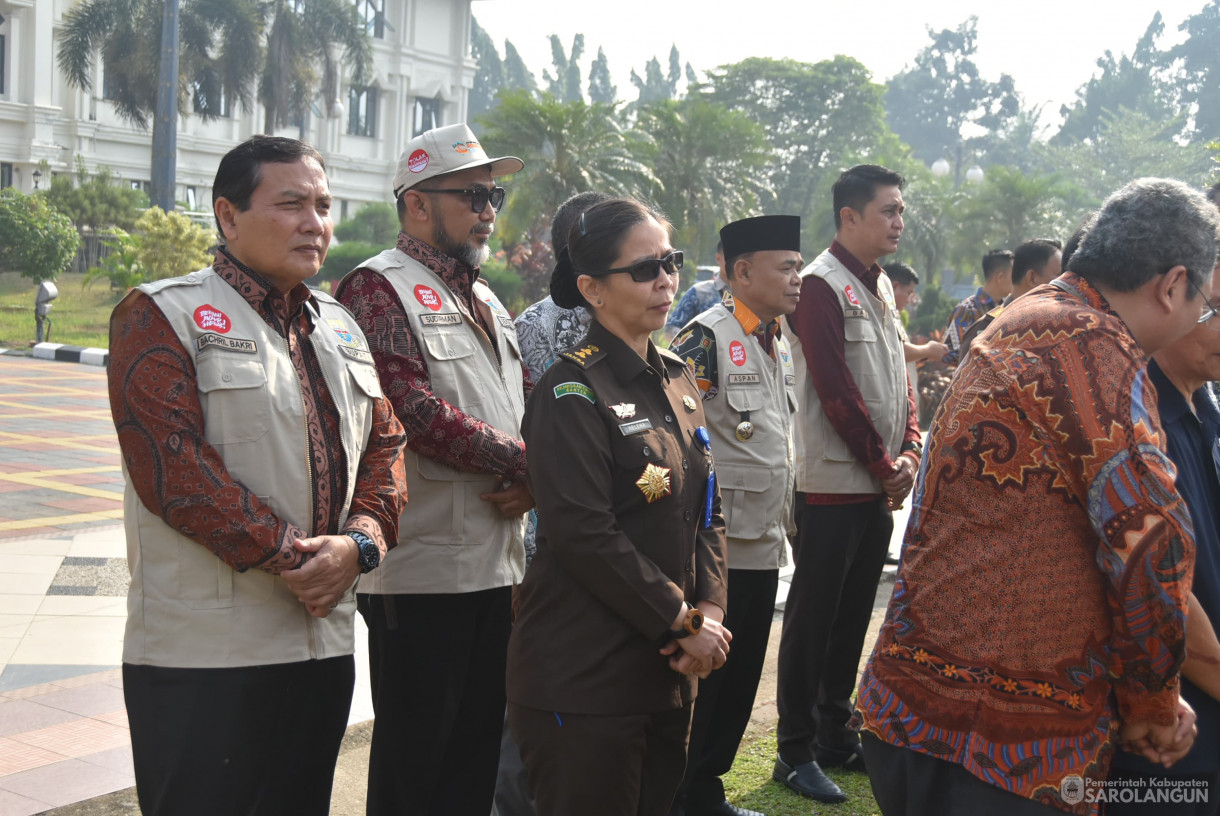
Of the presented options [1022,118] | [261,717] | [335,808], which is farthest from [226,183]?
[1022,118]

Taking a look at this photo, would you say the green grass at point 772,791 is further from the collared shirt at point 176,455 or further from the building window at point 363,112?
the building window at point 363,112

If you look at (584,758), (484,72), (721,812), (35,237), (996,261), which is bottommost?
(721,812)

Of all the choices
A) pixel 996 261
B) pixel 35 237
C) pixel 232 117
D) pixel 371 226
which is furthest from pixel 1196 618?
pixel 232 117

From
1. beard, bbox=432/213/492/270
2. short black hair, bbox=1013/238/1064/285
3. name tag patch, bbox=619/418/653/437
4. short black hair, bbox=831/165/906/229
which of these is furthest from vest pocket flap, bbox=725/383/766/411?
short black hair, bbox=1013/238/1064/285

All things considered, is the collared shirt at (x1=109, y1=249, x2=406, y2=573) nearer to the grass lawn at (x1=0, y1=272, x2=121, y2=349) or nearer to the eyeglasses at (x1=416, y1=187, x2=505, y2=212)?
the eyeglasses at (x1=416, y1=187, x2=505, y2=212)

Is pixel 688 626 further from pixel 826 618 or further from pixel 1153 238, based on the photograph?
pixel 826 618

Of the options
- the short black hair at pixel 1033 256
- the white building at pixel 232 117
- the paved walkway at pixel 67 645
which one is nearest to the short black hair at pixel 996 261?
the short black hair at pixel 1033 256

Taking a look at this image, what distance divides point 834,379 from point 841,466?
1.09 ft

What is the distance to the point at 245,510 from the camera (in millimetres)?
2393

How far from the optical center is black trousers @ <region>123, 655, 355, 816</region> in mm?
2391

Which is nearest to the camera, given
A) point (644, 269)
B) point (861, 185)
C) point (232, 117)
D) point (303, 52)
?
point (644, 269)

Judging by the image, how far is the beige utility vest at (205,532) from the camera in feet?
7.95

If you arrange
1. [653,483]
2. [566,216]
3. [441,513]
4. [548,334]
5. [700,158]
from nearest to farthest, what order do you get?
[653,483] < [441,513] < [566,216] < [548,334] < [700,158]

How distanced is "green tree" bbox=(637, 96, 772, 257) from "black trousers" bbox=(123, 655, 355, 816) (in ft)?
101
